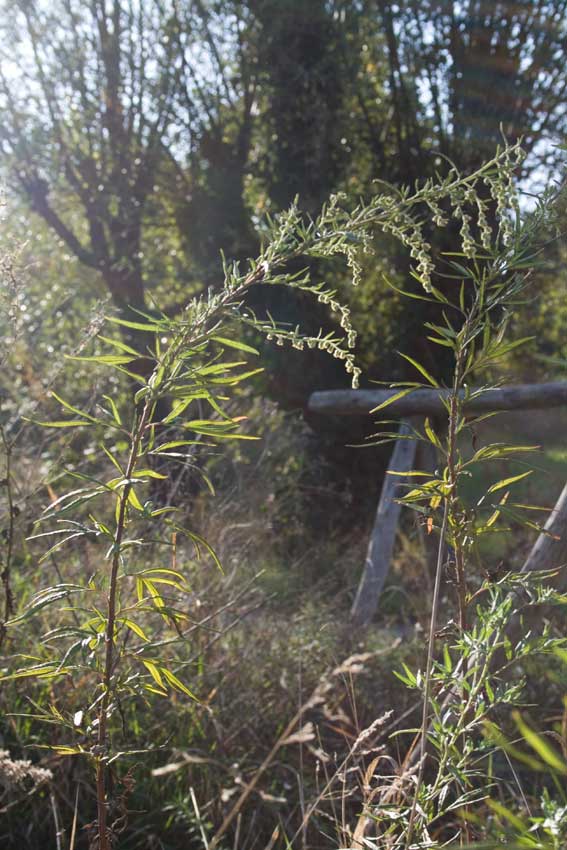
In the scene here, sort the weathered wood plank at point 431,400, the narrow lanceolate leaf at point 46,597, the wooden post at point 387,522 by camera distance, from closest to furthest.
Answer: the narrow lanceolate leaf at point 46,597, the weathered wood plank at point 431,400, the wooden post at point 387,522

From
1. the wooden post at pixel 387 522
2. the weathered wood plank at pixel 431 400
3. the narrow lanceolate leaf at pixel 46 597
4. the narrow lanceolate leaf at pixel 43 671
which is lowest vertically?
the wooden post at pixel 387 522

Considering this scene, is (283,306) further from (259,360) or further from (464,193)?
(464,193)

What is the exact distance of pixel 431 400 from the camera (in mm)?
5254

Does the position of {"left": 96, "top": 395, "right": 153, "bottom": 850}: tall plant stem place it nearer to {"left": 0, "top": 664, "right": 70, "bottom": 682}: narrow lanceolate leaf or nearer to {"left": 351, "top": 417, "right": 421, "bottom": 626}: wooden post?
{"left": 0, "top": 664, "right": 70, "bottom": 682}: narrow lanceolate leaf

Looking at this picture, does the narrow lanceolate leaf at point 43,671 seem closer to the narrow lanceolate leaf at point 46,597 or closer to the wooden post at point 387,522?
the narrow lanceolate leaf at point 46,597

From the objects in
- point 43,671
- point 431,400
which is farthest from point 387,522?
point 43,671

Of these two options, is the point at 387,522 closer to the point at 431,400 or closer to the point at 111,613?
the point at 431,400

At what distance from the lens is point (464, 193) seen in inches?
52.4

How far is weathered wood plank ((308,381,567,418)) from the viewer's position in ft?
16.2

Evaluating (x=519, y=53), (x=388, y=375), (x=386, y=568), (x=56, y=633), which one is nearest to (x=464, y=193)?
(x=56, y=633)

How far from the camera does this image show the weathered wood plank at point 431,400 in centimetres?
494

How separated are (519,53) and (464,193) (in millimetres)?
6849

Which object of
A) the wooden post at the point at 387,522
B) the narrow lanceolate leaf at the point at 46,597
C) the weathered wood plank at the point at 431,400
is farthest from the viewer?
the wooden post at the point at 387,522

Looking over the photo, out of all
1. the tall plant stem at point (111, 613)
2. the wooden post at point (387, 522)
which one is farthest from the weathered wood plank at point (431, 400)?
the tall plant stem at point (111, 613)
